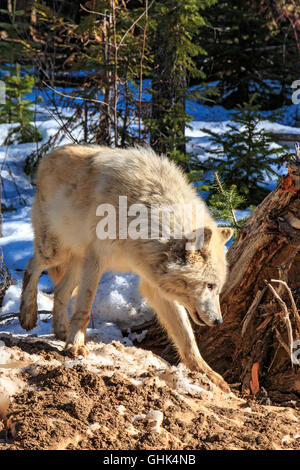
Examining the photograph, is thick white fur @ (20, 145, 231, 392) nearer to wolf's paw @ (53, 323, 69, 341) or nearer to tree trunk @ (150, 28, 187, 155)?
wolf's paw @ (53, 323, 69, 341)

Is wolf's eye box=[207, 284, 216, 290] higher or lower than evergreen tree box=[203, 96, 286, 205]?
lower

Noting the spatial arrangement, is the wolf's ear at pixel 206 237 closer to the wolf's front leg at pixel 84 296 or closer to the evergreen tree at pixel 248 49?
the wolf's front leg at pixel 84 296

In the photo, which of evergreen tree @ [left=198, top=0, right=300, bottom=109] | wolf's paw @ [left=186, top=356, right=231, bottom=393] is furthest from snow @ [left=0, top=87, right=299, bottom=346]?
evergreen tree @ [left=198, top=0, right=300, bottom=109]

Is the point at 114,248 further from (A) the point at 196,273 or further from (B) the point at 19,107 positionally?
(B) the point at 19,107

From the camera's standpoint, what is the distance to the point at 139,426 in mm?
3064

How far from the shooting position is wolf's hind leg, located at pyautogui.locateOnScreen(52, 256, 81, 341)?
16.3ft

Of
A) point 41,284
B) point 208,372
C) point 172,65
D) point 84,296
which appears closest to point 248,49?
point 172,65

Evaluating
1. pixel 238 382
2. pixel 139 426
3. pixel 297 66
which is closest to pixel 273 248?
pixel 238 382

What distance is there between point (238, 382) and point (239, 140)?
4107 millimetres

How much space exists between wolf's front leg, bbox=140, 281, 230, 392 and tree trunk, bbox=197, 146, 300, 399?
0.48 m

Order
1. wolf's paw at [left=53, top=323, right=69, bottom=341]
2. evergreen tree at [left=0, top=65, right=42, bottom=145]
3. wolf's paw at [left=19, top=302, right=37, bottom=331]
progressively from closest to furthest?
wolf's paw at [left=53, top=323, right=69, bottom=341]
wolf's paw at [left=19, top=302, right=37, bottom=331]
evergreen tree at [left=0, top=65, right=42, bottom=145]

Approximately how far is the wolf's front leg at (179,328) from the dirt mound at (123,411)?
0.30 metres
